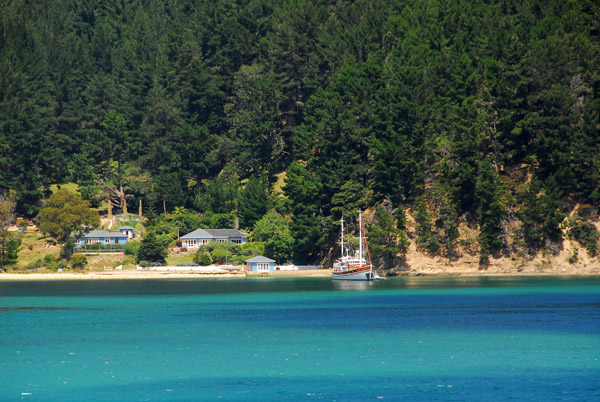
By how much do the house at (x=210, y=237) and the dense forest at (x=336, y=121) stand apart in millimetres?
4430

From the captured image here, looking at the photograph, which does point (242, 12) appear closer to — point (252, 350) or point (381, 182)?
point (381, 182)

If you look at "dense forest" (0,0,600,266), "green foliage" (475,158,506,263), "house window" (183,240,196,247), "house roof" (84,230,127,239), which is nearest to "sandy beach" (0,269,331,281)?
"dense forest" (0,0,600,266)

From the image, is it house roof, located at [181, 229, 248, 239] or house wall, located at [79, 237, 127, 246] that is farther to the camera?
house wall, located at [79, 237, 127, 246]

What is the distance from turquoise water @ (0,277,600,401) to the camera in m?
42.7

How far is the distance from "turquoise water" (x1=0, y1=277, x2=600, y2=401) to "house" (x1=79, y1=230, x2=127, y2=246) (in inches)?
2155

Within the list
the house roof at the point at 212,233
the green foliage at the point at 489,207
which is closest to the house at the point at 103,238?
the house roof at the point at 212,233

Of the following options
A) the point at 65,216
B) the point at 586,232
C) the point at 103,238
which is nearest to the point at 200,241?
the point at 103,238

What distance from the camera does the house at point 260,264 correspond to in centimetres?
14650

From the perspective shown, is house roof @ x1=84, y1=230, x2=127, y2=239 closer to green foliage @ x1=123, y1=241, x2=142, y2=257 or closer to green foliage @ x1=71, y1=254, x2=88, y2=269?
green foliage @ x1=123, y1=241, x2=142, y2=257

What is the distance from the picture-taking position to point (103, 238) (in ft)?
525

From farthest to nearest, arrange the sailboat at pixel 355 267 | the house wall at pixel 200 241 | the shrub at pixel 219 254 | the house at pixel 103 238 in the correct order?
1. the house at pixel 103 238
2. the house wall at pixel 200 241
3. the shrub at pixel 219 254
4. the sailboat at pixel 355 267

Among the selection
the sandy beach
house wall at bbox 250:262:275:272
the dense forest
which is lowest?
the sandy beach

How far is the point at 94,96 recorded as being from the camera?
194 m

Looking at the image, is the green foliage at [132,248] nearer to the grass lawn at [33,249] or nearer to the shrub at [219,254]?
the grass lawn at [33,249]
